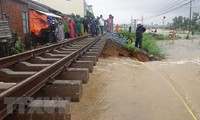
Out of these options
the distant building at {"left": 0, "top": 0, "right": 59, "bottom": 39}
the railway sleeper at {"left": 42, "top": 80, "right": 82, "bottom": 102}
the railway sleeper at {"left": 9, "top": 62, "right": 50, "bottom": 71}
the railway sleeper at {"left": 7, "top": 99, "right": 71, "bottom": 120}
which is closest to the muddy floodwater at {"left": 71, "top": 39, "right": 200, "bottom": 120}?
the railway sleeper at {"left": 42, "top": 80, "right": 82, "bottom": 102}

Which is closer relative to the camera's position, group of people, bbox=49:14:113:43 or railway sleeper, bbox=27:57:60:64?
railway sleeper, bbox=27:57:60:64

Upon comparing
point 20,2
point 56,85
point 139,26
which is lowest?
point 56,85

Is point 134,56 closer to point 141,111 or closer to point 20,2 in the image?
point 20,2

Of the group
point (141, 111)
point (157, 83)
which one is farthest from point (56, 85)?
point (157, 83)

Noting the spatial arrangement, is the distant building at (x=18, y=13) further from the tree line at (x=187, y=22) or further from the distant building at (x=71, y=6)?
the tree line at (x=187, y=22)

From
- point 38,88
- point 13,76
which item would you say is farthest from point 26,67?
point 38,88

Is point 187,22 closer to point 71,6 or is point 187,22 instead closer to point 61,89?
point 71,6

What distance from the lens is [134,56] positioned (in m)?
16.0

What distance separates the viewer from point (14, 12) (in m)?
15.5

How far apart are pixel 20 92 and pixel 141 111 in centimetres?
210

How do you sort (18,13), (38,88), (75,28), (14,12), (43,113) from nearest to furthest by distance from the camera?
(43,113) < (38,88) < (14,12) < (18,13) < (75,28)

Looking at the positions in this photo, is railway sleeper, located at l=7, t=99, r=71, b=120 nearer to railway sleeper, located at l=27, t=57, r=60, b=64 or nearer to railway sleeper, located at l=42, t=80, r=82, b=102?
railway sleeper, located at l=42, t=80, r=82, b=102

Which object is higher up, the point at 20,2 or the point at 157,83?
the point at 20,2

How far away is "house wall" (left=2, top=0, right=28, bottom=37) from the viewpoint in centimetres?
1454
